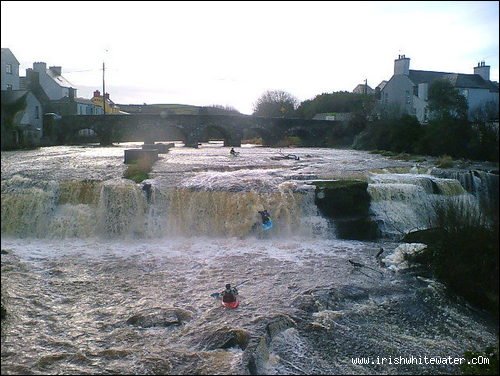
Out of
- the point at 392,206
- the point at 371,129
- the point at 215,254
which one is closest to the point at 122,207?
the point at 215,254

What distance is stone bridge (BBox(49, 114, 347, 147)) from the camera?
4559 centimetres

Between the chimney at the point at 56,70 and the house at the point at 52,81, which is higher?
the chimney at the point at 56,70

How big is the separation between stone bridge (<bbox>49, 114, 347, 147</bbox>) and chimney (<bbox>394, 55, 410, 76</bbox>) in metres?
8.06

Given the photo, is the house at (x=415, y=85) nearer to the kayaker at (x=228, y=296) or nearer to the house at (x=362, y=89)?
the house at (x=362, y=89)

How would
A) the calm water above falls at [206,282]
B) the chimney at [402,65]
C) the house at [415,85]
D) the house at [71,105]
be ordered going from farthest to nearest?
the house at [71,105]
the chimney at [402,65]
the house at [415,85]
the calm water above falls at [206,282]

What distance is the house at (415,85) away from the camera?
A: 42969 mm

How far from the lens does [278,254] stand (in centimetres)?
1335

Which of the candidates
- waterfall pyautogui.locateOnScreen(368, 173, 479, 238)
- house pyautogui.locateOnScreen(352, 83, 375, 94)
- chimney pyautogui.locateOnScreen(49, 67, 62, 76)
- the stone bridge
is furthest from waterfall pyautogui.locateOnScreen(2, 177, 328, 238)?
house pyautogui.locateOnScreen(352, 83, 375, 94)

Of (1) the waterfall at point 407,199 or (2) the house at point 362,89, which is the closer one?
(1) the waterfall at point 407,199

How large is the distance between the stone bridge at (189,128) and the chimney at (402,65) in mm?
8064

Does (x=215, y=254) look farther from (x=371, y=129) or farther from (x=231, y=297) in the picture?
(x=371, y=129)

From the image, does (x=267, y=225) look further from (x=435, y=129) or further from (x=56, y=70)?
(x=56, y=70)

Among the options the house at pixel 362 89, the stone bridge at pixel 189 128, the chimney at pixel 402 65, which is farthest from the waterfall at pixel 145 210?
the house at pixel 362 89

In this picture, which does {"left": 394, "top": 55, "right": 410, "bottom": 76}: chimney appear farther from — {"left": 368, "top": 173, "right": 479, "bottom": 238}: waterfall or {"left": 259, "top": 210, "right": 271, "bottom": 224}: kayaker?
{"left": 259, "top": 210, "right": 271, "bottom": 224}: kayaker
